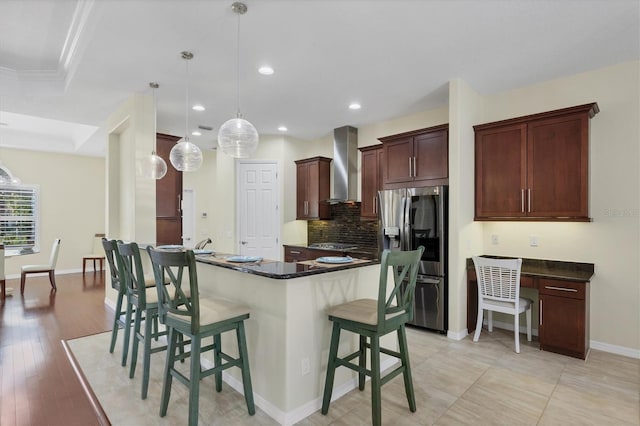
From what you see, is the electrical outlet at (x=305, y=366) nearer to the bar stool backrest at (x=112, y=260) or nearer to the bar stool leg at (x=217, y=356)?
the bar stool leg at (x=217, y=356)

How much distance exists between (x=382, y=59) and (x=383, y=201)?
1.80 metres

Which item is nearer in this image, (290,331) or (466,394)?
(290,331)

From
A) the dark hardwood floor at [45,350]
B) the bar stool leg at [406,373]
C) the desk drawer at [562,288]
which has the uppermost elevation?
the desk drawer at [562,288]

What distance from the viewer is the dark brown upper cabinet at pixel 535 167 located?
3.34 m

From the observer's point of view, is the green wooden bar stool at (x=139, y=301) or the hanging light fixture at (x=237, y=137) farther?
the hanging light fixture at (x=237, y=137)

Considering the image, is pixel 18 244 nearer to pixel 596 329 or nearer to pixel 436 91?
pixel 436 91

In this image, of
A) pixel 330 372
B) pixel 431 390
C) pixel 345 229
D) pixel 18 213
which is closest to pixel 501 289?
pixel 431 390

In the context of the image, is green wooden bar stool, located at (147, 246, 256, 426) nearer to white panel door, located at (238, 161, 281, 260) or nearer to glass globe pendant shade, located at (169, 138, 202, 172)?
glass globe pendant shade, located at (169, 138, 202, 172)

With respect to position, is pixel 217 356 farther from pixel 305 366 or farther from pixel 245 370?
pixel 305 366

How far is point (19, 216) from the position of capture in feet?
24.2

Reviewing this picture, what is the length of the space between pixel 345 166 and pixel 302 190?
1.08 metres

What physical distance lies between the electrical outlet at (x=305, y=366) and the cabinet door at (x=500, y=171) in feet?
9.17

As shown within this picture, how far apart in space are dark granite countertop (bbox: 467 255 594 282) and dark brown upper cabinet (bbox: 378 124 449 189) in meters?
1.12

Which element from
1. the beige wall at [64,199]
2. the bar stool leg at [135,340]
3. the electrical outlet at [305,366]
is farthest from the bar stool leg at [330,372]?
the beige wall at [64,199]
